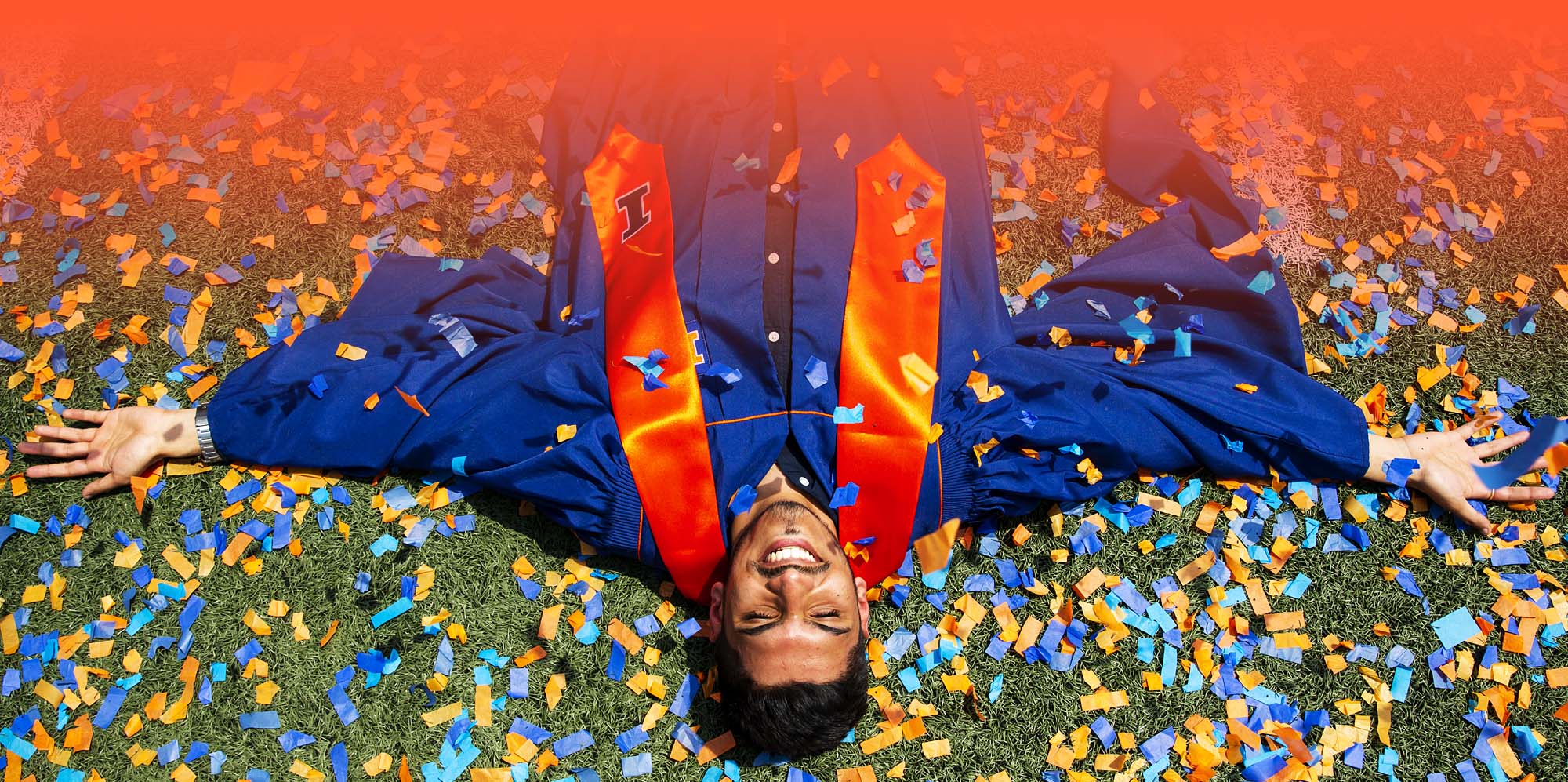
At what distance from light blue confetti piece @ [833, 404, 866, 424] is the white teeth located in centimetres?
48

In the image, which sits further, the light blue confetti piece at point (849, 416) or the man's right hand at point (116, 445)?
the man's right hand at point (116, 445)

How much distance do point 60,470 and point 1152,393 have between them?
4.12 m

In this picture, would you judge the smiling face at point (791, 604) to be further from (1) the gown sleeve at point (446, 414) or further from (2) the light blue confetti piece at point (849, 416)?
(1) the gown sleeve at point (446, 414)

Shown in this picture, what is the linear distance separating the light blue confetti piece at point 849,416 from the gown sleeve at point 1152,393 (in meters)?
0.33

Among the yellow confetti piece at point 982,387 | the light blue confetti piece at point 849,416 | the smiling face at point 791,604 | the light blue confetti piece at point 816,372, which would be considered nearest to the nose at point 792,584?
the smiling face at point 791,604

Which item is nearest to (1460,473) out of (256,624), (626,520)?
(626,520)

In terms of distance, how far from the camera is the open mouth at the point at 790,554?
326 cm

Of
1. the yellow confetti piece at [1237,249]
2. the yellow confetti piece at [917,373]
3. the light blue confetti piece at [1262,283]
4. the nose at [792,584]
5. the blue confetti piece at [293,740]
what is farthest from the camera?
the yellow confetti piece at [1237,249]

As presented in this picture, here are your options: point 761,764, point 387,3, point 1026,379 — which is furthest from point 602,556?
point 387,3

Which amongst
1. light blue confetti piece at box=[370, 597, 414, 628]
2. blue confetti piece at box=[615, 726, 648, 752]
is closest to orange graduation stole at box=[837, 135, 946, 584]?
blue confetti piece at box=[615, 726, 648, 752]

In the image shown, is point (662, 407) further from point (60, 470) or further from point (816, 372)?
point (60, 470)

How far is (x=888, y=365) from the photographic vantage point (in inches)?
141

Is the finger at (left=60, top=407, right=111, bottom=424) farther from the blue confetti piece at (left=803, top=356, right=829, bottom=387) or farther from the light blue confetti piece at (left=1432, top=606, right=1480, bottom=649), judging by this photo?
the light blue confetti piece at (left=1432, top=606, right=1480, bottom=649)

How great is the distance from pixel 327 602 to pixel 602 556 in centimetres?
105
